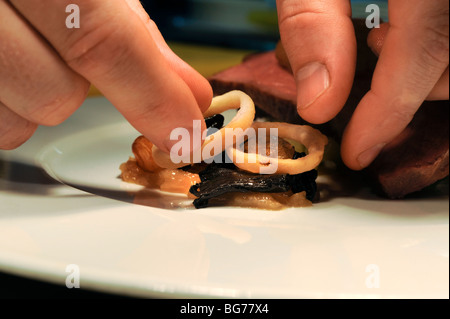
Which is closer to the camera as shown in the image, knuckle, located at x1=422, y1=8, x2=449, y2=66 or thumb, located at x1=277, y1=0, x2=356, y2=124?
knuckle, located at x1=422, y1=8, x2=449, y2=66

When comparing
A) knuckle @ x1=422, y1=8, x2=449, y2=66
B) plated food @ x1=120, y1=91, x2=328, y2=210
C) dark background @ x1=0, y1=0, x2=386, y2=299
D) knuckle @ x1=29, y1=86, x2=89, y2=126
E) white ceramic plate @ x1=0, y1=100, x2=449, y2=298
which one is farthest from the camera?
dark background @ x1=0, y1=0, x2=386, y2=299

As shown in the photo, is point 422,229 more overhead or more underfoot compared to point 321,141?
more underfoot

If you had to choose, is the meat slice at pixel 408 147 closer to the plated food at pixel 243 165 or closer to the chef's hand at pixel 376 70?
the chef's hand at pixel 376 70

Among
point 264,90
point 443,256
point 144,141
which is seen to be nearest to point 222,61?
point 264,90

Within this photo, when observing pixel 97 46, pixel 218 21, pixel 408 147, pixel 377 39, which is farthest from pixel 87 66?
pixel 218 21

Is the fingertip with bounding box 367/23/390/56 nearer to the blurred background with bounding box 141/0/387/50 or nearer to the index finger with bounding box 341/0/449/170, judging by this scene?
the index finger with bounding box 341/0/449/170

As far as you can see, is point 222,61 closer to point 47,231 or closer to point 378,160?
point 378,160

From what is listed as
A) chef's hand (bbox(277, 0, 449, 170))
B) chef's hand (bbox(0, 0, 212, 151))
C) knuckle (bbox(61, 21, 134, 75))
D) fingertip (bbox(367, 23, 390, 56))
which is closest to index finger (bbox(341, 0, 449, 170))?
chef's hand (bbox(277, 0, 449, 170))

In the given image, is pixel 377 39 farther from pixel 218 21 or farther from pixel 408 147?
pixel 218 21
